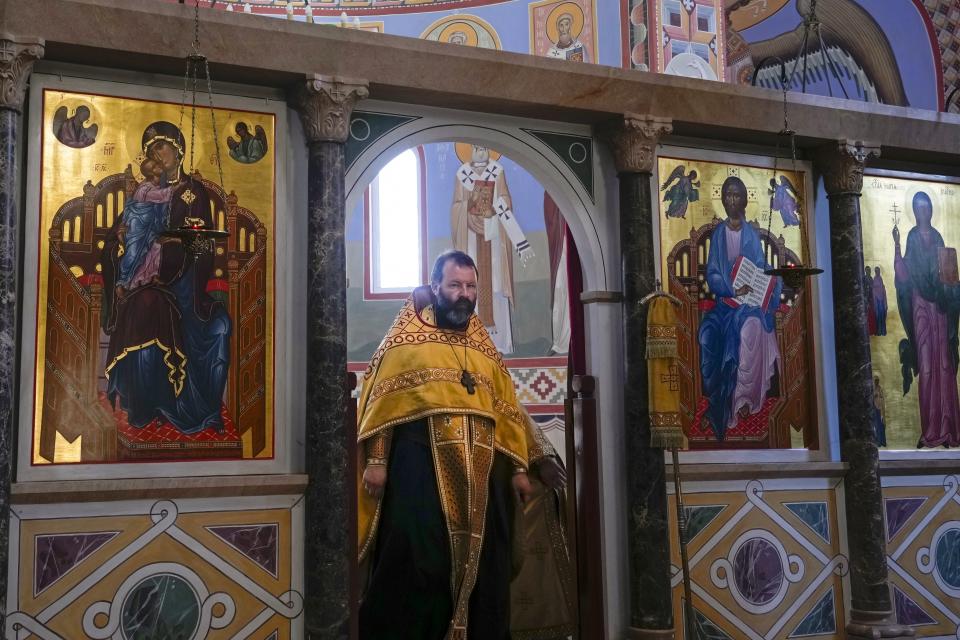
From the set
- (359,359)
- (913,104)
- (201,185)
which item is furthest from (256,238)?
(913,104)

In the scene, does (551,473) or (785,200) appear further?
(785,200)

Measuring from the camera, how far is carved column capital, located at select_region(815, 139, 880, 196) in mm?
8664

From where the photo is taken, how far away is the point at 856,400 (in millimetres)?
8523

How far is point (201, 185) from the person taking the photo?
6.82 metres

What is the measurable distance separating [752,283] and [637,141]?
1.50m

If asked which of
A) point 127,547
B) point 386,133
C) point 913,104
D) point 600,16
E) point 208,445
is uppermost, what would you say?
point 600,16

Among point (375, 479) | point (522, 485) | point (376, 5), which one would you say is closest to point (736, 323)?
point (522, 485)

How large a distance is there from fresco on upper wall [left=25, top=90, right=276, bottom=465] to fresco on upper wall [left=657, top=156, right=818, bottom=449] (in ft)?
10.1

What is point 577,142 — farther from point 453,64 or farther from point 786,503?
point 786,503

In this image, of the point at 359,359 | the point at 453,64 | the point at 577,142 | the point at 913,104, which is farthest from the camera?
the point at 359,359

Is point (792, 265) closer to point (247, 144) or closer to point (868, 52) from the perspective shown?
A: point (247, 144)

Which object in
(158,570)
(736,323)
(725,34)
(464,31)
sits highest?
(464,31)

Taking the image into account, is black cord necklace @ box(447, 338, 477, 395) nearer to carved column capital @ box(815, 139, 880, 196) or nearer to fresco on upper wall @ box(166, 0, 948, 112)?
carved column capital @ box(815, 139, 880, 196)

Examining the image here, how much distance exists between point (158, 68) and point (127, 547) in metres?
2.74
